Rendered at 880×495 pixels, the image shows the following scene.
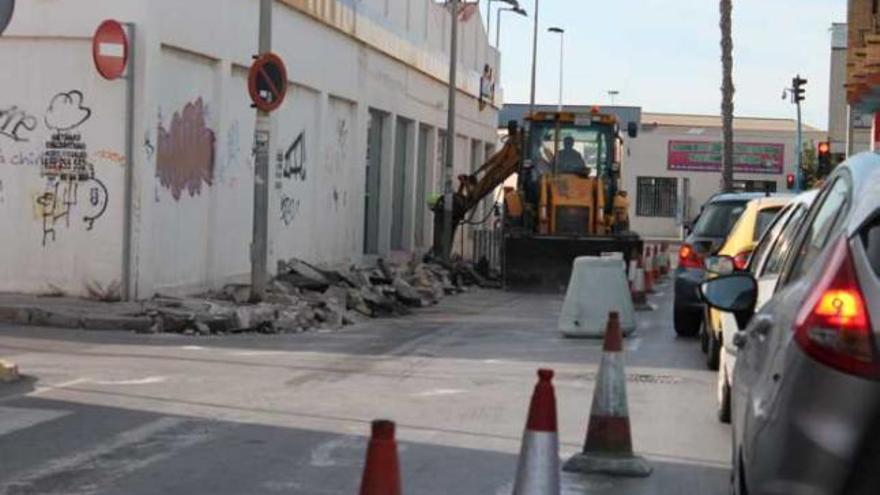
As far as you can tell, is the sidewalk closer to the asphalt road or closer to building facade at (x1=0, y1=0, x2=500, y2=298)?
the asphalt road

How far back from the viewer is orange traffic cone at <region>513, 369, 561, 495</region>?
14.7ft

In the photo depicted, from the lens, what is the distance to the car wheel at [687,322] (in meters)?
14.9

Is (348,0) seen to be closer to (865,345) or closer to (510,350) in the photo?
(510,350)

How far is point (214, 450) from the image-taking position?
762 cm

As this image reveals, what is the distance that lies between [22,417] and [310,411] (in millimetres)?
2069

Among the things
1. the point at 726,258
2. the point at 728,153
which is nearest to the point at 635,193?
the point at 728,153

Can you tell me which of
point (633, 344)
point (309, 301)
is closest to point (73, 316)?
point (309, 301)

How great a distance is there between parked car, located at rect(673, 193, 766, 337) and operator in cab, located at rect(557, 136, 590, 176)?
9.62 metres

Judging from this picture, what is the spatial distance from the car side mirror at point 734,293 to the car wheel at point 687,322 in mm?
9649

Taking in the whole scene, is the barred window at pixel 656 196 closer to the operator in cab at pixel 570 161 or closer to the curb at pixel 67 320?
the operator in cab at pixel 570 161

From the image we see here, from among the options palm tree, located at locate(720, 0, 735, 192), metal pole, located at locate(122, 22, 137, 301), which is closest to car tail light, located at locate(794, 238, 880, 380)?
metal pole, located at locate(122, 22, 137, 301)

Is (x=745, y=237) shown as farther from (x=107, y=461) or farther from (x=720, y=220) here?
(x=107, y=461)

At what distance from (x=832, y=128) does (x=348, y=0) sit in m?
43.8

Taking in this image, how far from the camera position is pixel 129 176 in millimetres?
15922
